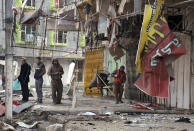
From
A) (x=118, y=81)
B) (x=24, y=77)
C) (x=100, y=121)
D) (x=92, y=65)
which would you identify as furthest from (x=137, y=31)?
(x=92, y=65)

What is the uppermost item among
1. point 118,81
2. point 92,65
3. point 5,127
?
point 92,65

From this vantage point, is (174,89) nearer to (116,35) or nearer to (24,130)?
(116,35)

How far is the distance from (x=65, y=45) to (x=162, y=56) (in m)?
25.3

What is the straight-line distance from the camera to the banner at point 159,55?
7.55 meters

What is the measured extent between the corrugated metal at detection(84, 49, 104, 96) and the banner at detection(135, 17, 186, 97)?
7592 millimetres

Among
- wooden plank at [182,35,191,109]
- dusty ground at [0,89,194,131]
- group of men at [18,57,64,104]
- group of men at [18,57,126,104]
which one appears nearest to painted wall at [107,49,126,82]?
group of men at [18,57,126,104]

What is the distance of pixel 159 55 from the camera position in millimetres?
7676

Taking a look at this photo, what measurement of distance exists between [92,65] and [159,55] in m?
9.37

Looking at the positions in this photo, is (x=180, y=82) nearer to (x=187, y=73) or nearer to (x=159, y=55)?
(x=187, y=73)

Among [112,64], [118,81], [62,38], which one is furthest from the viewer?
[62,38]

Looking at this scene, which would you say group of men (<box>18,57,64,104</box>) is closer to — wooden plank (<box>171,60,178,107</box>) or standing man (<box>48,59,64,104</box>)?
standing man (<box>48,59,64,104</box>)

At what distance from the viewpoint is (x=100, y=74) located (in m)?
14.4

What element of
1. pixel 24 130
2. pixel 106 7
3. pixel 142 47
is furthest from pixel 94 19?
pixel 24 130

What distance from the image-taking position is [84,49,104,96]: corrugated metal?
16.1 meters
